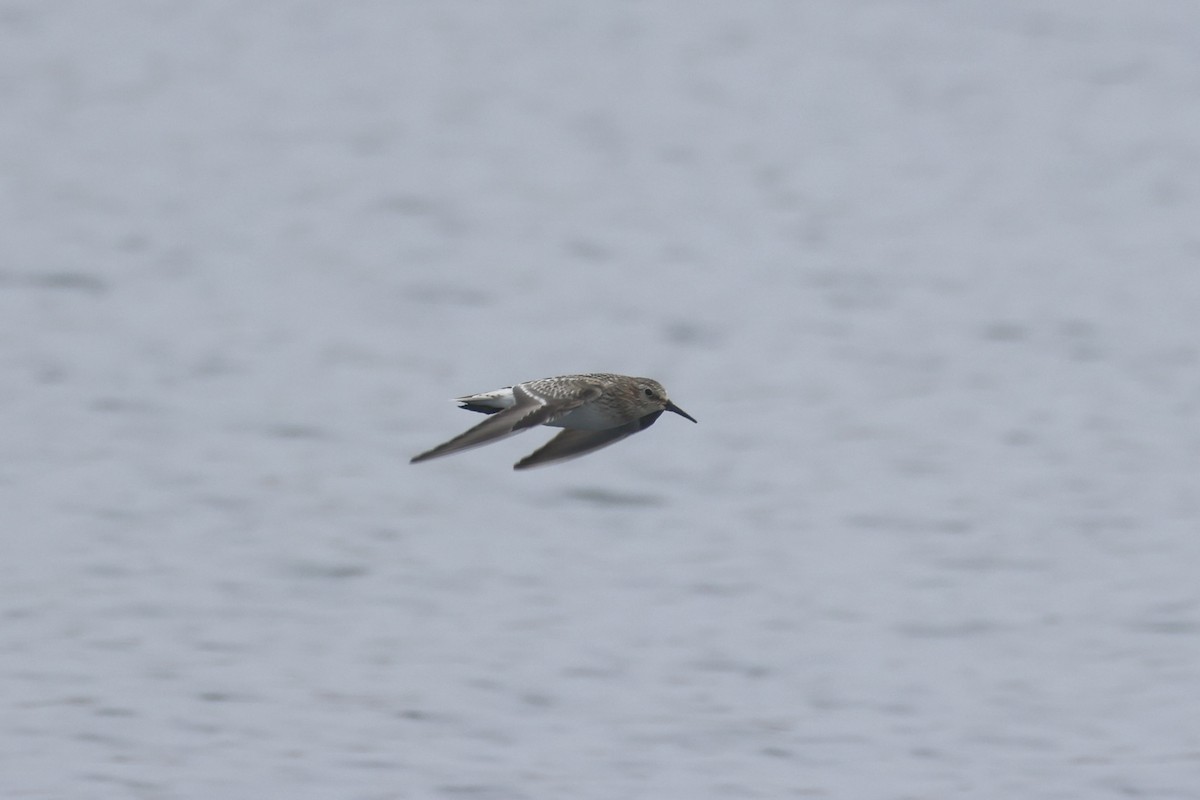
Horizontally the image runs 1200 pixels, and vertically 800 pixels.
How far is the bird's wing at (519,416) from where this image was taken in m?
8.20

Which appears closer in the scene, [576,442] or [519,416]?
[519,416]

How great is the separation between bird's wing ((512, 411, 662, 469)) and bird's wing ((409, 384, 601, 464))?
20cm

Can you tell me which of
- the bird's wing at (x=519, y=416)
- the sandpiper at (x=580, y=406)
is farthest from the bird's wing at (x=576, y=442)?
the bird's wing at (x=519, y=416)

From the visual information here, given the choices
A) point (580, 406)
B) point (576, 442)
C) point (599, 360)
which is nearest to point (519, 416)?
point (580, 406)

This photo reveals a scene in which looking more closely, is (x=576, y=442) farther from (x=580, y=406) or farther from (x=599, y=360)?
(x=599, y=360)

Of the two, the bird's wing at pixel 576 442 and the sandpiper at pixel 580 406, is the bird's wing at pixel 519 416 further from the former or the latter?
the bird's wing at pixel 576 442

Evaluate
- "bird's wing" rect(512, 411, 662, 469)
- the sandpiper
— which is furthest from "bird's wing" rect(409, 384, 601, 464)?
"bird's wing" rect(512, 411, 662, 469)

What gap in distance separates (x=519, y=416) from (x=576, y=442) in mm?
675

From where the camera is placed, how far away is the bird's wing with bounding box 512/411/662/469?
30.1 feet

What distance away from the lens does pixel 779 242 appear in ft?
85.8

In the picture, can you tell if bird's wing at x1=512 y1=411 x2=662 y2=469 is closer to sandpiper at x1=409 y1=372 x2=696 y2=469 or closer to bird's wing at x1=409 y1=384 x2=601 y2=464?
sandpiper at x1=409 y1=372 x2=696 y2=469

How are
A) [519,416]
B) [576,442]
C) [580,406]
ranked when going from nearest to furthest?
1. [519,416]
2. [580,406]
3. [576,442]

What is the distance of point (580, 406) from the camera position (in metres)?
9.30

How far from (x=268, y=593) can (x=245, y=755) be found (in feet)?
9.25
